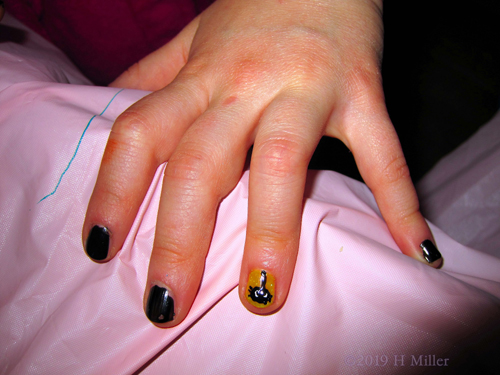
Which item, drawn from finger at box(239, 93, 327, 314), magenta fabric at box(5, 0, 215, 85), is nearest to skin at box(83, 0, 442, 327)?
finger at box(239, 93, 327, 314)

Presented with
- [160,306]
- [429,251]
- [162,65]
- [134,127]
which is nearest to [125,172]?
[134,127]

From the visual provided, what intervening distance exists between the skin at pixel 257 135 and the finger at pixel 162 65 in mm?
69

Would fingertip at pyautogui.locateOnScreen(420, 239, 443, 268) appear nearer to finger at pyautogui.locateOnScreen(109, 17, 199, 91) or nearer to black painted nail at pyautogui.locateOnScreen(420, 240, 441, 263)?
black painted nail at pyautogui.locateOnScreen(420, 240, 441, 263)

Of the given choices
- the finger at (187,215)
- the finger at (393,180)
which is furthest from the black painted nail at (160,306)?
the finger at (393,180)

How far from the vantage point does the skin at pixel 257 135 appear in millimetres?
374

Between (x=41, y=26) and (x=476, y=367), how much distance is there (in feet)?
3.54

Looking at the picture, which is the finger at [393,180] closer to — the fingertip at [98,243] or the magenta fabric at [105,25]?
the fingertip at [98,243]

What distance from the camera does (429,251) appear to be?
46 centimetres

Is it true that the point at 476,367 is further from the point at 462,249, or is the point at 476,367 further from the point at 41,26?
the point at 41,26

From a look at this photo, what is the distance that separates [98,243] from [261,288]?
0.24 meters

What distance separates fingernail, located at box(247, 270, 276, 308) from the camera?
0.36 m

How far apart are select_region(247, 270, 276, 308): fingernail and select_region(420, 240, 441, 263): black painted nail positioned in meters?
0.28

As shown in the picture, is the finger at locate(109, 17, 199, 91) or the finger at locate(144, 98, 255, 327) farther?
the finger at locate(109, 17, 199, 91)

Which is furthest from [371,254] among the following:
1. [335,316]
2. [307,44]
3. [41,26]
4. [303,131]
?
[41,26]
